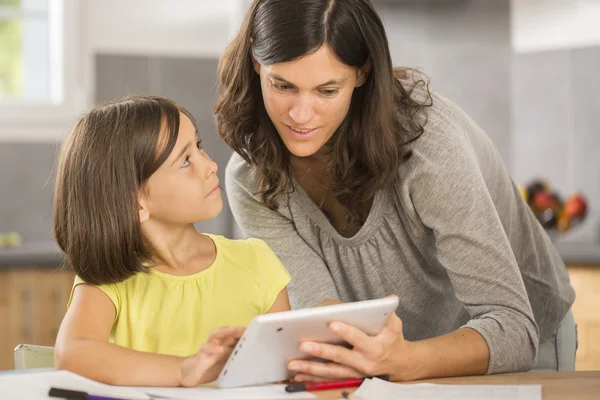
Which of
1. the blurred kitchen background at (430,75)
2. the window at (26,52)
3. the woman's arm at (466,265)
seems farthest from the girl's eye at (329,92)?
the window at (26,52)

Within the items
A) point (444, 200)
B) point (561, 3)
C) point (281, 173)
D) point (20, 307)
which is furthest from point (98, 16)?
point (444, 200)

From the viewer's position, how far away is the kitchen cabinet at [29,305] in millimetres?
3055

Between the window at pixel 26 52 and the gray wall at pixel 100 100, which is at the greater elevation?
the window at pixel 26 52

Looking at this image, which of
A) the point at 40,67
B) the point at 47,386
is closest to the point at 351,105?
the point at 47,386

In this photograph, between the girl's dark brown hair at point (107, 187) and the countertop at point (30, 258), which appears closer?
the girl's dark brown hair at point (107, 187)

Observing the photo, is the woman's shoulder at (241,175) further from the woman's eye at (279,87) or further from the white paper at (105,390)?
the white paper at (105,390)

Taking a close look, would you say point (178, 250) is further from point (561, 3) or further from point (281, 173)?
point (561, 3)

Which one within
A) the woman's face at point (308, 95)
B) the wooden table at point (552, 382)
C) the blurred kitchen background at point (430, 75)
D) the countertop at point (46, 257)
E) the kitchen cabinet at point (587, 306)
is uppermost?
the blurred kitchen background at point (430, 75)

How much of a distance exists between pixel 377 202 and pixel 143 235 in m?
0.45

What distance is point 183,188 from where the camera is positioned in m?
1.53

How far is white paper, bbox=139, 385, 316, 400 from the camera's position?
3.85ft

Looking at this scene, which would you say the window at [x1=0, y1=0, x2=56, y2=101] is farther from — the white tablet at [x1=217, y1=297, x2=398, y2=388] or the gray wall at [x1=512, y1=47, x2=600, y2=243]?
the white tablet at [x1=217, y1=297, x2=398, y2=388]

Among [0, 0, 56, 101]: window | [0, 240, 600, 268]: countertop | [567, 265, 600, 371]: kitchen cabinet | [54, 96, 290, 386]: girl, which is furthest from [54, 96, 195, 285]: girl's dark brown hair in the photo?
[0, 0, 56, 101]: window

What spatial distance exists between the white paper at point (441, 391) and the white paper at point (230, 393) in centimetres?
9
